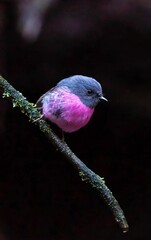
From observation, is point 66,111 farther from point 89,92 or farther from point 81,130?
point 81,130

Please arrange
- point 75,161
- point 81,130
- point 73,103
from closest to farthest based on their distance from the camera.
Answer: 1. point 75,161
2. point 73,103
3. point 81,130

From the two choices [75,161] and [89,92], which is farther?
[89,92]

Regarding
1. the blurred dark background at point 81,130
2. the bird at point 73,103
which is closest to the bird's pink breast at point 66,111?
the bird at point 73,103

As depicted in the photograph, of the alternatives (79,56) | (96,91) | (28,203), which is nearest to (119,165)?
(28,203)

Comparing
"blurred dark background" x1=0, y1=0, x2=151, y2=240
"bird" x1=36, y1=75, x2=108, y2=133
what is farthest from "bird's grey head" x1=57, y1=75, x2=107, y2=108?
"blurred dark background" x1=0, y1=0, x2=151, y2=240

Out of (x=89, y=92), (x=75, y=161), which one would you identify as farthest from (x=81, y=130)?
(x=75, y=161)

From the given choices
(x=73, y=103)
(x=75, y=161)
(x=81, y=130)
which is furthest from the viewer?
(x=81, y=130)

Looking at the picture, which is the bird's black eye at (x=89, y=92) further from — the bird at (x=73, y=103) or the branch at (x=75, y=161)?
the branch at (x=75, y=161)
